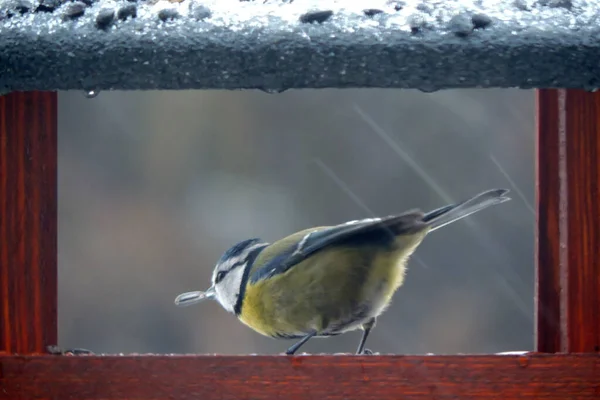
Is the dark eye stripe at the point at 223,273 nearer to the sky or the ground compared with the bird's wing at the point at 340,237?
nearer to the ground

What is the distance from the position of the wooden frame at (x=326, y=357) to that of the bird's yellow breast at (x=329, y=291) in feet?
1.74

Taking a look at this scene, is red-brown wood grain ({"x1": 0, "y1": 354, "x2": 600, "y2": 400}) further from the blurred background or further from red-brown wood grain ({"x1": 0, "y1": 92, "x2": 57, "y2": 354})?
the blurred background

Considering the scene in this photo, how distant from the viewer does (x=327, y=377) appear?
6.83 ft

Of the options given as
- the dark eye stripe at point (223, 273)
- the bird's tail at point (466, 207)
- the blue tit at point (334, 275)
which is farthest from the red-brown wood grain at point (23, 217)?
the bird's tail at point (466, 207)

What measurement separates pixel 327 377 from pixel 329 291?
0.57 meters

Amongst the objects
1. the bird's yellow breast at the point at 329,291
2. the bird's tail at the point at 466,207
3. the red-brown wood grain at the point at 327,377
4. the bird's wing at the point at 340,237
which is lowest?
the red-brown wood grain at the point at 327,377

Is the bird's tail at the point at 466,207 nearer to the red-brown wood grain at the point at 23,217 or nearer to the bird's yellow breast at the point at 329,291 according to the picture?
the bird's yellow breast at the point at 329,291

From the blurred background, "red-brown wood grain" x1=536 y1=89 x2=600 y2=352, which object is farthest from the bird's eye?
the blurred background

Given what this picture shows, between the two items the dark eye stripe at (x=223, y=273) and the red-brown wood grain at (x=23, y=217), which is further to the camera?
the dark eye stripe at (x=223, y=273)

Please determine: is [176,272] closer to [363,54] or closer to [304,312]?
[304,312]

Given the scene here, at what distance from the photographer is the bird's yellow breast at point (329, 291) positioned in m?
2.63

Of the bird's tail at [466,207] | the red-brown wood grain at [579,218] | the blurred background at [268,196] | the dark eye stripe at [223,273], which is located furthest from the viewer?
the blurred background at [268,196]

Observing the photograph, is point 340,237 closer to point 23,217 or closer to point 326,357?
point 326,357

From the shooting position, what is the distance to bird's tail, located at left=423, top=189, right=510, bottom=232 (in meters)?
2.50
